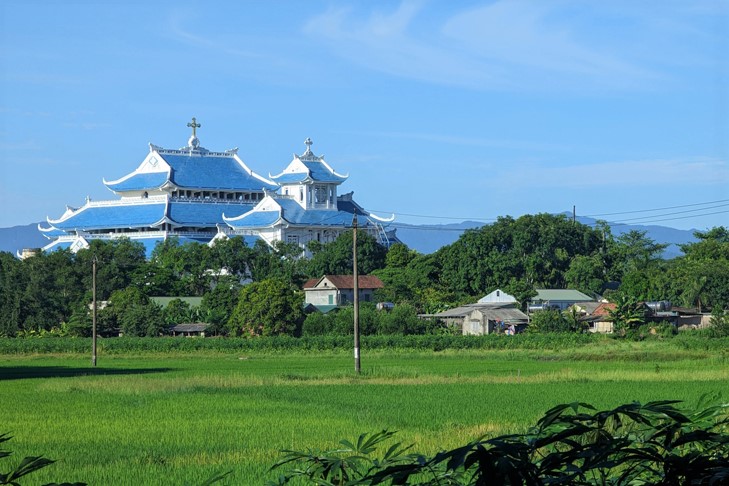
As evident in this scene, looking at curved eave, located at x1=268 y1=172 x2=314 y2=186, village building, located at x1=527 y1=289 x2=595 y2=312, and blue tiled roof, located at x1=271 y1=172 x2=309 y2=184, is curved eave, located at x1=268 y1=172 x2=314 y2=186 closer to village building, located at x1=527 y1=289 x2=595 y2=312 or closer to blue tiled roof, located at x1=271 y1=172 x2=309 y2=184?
blue tiled roof, located at x1=271 y1=172 x2=309 y2=184

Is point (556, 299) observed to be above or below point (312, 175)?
below

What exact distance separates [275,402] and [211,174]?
243 ft

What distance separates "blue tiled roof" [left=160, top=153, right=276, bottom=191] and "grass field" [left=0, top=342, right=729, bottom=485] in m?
50.3

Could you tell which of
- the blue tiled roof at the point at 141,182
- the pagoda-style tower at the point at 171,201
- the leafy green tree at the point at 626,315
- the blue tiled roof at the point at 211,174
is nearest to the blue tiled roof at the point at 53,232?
the pagoda-style tower at the point at 171,201

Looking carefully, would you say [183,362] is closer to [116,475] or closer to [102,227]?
[116,475]

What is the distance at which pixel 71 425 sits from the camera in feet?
67.8

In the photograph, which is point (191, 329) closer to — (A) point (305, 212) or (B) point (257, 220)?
(B) point (257, 220)

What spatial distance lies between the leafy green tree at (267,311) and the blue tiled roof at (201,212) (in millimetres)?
31601

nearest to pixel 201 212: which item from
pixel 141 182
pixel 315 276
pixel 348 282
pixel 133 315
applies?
pixel 141 182

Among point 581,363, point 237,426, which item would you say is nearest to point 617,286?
point 581,363

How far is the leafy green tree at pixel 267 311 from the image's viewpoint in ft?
190

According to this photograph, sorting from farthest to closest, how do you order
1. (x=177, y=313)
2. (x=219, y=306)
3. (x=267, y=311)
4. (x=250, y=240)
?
(x=250, y=240) → (x=177, y=313) → (x=219, y=306) → (x=267, y=311)

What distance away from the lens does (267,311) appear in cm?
5800

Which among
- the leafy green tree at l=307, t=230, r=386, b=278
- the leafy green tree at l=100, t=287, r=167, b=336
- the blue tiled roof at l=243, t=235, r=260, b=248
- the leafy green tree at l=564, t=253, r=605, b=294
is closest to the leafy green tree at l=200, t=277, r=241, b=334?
the leafy green tree at l=100, t=287, r=167, b=336
